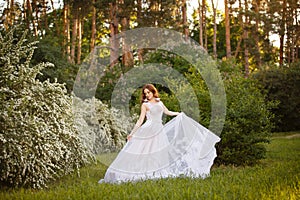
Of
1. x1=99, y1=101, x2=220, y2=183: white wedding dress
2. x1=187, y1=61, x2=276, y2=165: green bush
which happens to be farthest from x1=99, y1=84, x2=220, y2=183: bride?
x1=187, y1=61, x2=276, y2=165: green bush

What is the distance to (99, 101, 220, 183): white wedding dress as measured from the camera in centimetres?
835

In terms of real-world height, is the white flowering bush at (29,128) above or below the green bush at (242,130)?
above

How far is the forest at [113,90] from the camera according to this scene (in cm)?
741

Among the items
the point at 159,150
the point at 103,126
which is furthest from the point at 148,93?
the point at 103,126

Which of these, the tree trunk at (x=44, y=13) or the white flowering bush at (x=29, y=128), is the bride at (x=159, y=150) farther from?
the tree trunk at (x=44, y=13)

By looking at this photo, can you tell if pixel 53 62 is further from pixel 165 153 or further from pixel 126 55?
pixel 165 153

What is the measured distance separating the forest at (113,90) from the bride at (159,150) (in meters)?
0.95

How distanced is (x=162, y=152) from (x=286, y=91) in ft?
51.6

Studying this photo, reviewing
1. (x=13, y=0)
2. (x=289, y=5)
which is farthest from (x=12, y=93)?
(x=289, y=5)

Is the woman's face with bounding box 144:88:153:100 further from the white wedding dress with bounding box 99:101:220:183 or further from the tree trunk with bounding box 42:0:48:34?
the tree trunk with bounding box 42:0:48:34

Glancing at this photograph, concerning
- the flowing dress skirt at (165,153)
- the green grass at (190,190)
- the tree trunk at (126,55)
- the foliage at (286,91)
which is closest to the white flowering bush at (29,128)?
the green grass at (190,190)

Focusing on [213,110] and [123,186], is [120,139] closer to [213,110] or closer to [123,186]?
[213,110]

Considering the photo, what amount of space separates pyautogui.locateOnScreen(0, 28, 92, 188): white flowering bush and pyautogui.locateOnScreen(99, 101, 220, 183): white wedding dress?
1.02m

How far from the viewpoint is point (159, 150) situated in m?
8.63
